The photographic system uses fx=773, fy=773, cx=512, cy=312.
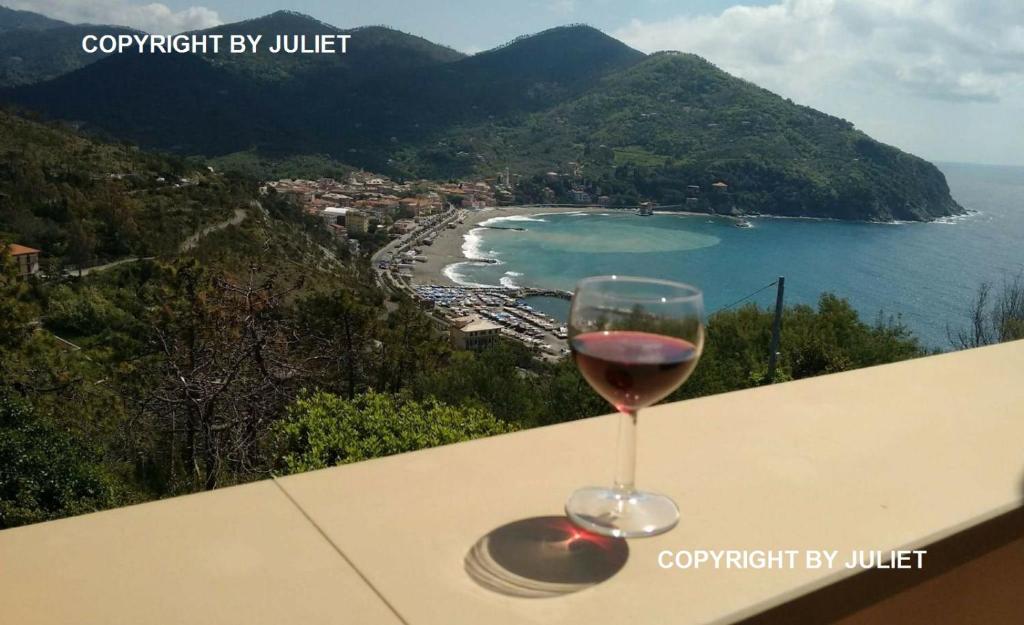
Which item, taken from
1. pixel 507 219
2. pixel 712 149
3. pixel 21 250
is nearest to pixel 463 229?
pixel 507 219

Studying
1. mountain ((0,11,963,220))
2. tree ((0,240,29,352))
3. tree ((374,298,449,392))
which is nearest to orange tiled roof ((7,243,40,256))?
tree ((0,240,29,352))

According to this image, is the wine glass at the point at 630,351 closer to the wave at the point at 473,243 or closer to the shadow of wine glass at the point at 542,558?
the shadow of wine glass at the point at 542,558

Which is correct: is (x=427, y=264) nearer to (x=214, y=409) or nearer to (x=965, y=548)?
(x=214, y=409)

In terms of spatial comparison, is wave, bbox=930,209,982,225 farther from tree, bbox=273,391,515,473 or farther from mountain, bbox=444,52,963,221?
tree, bbox=273,391,515,473

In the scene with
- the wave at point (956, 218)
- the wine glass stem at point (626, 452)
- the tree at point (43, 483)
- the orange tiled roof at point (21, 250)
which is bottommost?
the tree at point (43, 483)

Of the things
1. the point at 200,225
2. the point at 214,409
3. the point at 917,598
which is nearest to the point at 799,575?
the point at 917,598

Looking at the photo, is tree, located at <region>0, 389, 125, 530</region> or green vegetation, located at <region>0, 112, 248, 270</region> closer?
tree, located at <region>0, 389, 125, 530</region>

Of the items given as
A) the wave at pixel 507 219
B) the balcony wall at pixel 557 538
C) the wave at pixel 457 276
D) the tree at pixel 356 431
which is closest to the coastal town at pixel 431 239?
the wave at pixel 457 276
